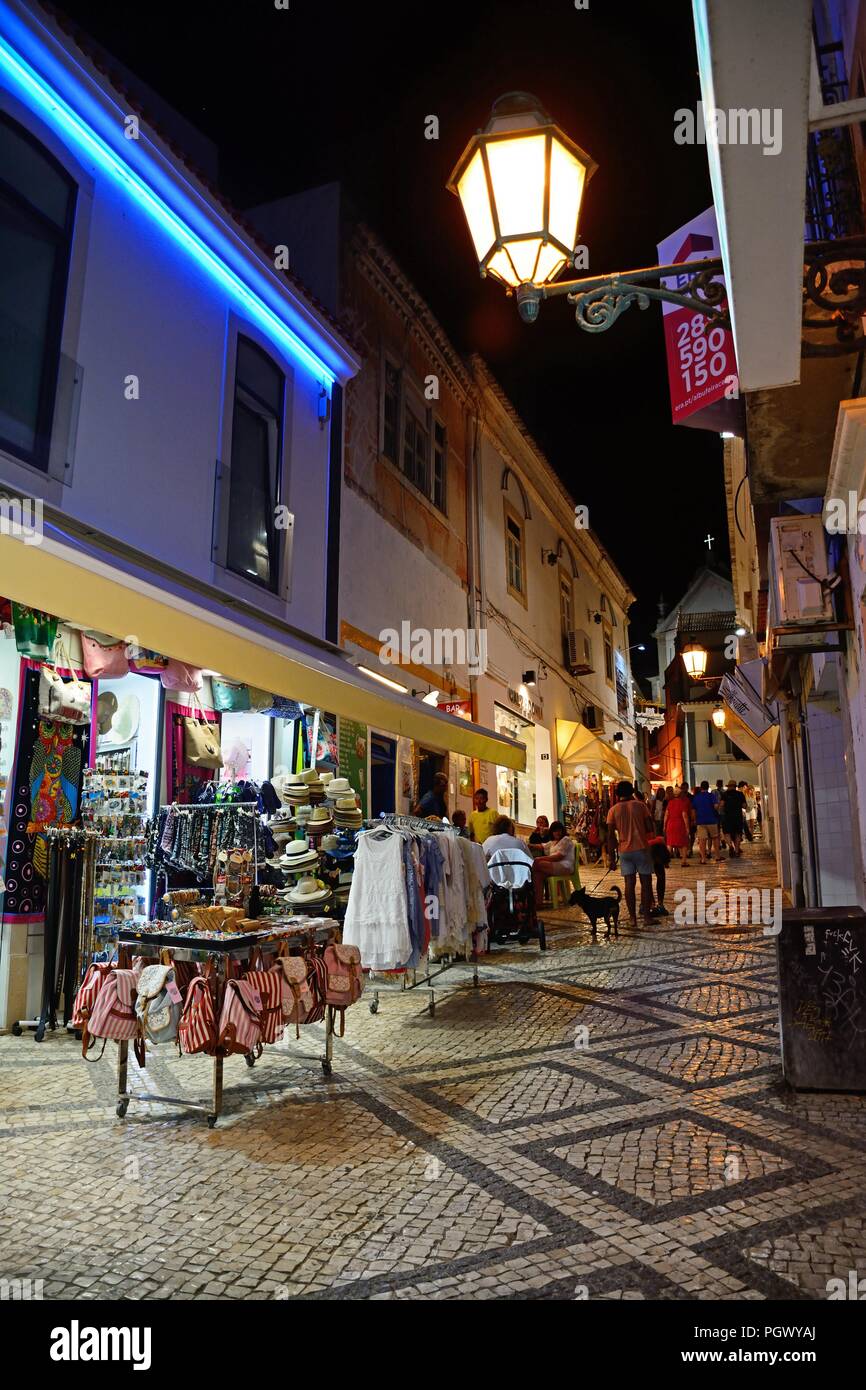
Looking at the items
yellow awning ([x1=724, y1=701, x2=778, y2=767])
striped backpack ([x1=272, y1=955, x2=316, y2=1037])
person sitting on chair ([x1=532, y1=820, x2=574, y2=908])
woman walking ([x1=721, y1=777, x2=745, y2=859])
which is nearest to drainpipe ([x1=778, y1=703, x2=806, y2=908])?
yellow awning ([x1=724, y1=701, x2=778, y2=767])

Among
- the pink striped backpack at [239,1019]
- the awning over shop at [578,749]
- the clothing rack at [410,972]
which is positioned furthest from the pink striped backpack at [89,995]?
the awning over shop at [578,749]

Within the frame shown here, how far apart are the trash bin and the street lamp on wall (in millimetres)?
3340

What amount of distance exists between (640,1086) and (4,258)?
24.4 ft

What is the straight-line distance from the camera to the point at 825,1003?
4.59m

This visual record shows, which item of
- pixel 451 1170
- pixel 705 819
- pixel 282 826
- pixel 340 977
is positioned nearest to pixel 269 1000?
pixel 340 977

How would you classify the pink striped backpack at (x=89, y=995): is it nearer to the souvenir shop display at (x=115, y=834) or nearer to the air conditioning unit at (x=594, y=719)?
the souvenir shop display at (x=115, y=834)

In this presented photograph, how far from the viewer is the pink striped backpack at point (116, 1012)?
4.42 m

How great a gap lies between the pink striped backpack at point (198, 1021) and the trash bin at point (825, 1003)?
317 centimetres

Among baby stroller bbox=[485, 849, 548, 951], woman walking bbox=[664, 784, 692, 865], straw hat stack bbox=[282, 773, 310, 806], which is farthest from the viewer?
woman walking bbox=[664, 784, 692, 865]

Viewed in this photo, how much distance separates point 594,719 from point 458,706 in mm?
12552

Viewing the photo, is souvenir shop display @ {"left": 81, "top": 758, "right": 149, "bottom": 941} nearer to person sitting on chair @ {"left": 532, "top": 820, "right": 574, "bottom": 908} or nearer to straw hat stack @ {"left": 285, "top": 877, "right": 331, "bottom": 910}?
straw hat stack @ {"left": 285, "top": 877, "right": 331, "bottom": 910}

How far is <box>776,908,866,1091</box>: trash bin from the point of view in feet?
15.0

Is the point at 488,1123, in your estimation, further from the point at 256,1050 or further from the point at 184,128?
the point at 184,128

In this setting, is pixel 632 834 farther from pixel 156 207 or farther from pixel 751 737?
pixel 156 207
